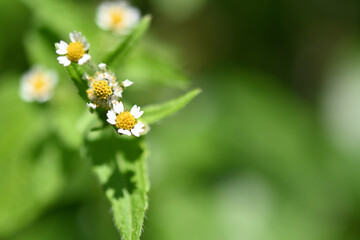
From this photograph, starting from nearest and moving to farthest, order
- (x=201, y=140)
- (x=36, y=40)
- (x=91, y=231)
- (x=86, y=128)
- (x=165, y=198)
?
(x=86, y=128)
(x=36, y=40)
(x=91, y=231)
(x=165, y=198)
(x=201, y=140)

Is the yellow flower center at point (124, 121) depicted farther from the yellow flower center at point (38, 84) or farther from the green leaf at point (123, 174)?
the yellow flower center at point (38, 84)

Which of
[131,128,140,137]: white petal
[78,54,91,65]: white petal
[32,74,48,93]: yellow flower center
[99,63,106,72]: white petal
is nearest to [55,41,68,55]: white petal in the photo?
[78,54,91,65]: white petal

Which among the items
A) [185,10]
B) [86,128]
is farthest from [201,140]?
[86,128]

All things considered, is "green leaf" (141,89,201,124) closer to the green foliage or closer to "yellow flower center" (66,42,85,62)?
the green foliage

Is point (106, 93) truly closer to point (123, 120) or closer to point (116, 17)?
point (123, 120)

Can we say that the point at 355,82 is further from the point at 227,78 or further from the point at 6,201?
the point at 6,201

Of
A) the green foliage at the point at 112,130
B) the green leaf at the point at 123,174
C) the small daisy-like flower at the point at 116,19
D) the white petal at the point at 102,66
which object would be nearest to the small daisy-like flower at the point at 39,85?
the green foliage at the point at 112,130
